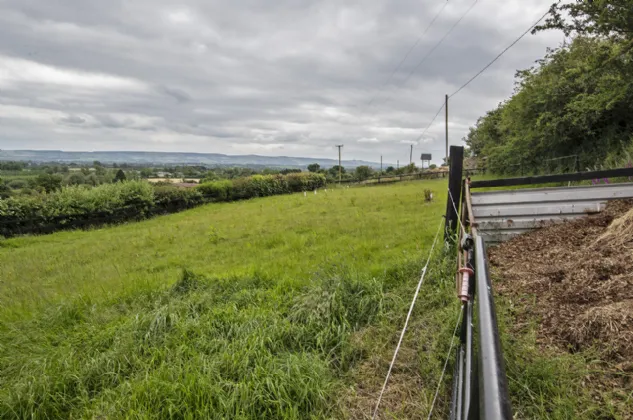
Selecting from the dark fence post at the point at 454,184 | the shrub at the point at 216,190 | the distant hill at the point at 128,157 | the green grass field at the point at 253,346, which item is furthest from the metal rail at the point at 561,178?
the distant hill at the point at 128,157

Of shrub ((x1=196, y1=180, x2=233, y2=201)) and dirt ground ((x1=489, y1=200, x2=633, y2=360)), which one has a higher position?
shrub ((x1=196, y1=180, x2=233, y2=201))

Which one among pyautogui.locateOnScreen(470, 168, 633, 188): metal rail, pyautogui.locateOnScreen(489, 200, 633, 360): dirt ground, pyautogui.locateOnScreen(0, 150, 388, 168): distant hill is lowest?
pyautogui.locateOnScreen(489, 200, 633, 360): dirt ground

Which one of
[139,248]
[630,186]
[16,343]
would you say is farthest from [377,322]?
[139,248]

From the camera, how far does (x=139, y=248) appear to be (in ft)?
28.8

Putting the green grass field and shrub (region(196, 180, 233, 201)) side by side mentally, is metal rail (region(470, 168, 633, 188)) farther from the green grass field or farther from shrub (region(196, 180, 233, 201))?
shrub (region(196, 180, 233, 201))

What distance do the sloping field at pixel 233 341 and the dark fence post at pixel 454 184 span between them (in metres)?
0.63

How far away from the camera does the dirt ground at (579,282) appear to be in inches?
70.7

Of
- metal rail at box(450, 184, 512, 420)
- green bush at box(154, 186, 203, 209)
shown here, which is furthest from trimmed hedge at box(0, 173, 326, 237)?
metal rail at box(450, 184, 512, 420)

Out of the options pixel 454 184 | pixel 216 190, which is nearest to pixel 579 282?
pixel 454 184

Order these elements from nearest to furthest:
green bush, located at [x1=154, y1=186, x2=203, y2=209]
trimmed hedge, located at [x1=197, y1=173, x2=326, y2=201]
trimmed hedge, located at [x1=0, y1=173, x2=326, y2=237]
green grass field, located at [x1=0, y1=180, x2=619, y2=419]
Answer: green grass field, located at [x1=0, y1=180, x2=619, y2=419] → trimmed hedge, located at [x1=0, y1=173, x2=326, y2=237] → green bush, located at [x1=154, y1=186, x2=203, y2=209] → trimmed hedge, located at [x1=197, y1=173, x2=326, y2=201]

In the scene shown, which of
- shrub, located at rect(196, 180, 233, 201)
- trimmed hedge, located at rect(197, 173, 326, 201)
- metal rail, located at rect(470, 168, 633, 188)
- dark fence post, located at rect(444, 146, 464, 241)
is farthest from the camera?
trimmed hedge, located at rect(197, 173, 326, 201)

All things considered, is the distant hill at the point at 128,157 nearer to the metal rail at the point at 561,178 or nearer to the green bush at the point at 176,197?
the green bush at the point at 176,197

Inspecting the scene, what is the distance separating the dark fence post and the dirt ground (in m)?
0.84

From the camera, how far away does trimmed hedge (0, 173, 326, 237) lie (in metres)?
14.9
